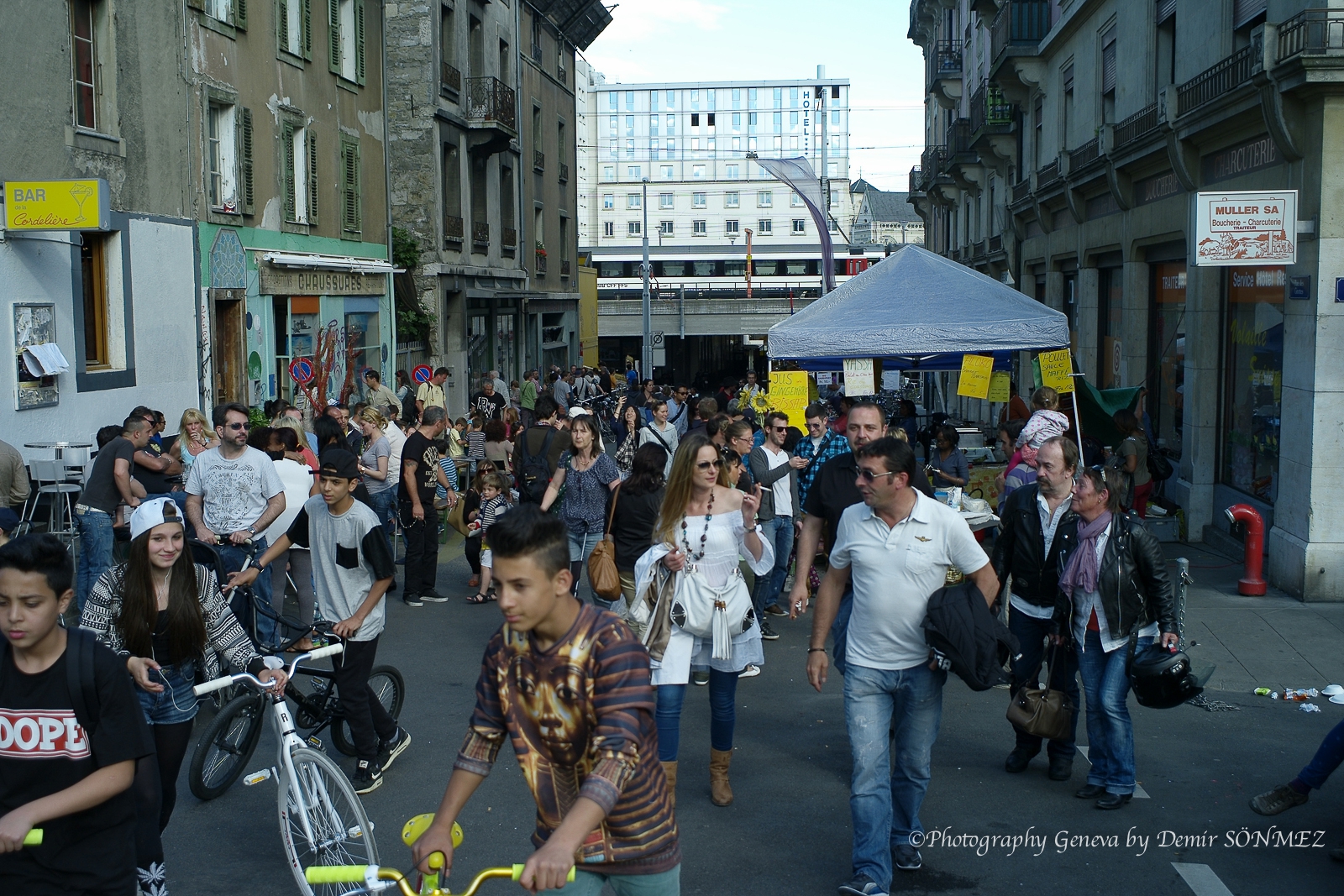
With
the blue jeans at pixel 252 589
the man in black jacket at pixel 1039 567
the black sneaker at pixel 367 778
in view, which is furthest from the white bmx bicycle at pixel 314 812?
the man in black jacket at pixel 1039 567

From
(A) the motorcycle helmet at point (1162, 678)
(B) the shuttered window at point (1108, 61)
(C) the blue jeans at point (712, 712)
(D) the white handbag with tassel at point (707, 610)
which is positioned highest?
(B) the shuttered window at point (1108, 61)

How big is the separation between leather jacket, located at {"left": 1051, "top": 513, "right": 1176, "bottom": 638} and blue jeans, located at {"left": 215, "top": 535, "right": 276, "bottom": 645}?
5.10 metres

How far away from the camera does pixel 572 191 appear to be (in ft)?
141

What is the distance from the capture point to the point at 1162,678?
5.72 meters

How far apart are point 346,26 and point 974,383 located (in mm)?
14927

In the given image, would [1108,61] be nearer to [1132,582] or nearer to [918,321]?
[918,321]

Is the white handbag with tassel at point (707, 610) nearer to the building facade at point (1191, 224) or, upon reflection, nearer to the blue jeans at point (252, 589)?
the blue jeans at point (252, 589)

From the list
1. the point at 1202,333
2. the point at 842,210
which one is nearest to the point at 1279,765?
the point at 1202,333

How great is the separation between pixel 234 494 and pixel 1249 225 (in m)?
8.56

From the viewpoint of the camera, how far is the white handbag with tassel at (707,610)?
5758 millimetres

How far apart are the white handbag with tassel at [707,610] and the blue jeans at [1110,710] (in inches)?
67.1

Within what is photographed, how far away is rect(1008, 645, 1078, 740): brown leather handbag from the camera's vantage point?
6.11 m

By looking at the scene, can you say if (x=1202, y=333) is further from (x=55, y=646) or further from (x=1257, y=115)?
(x=55, y=646)

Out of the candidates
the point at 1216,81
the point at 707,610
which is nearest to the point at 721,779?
the point at 707,610
